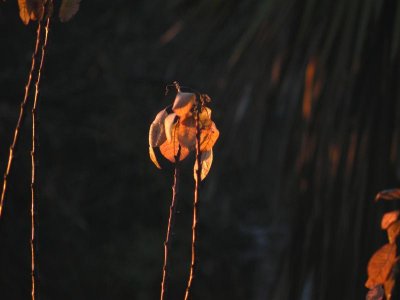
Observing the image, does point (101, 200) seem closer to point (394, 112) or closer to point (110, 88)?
point (110, 88)

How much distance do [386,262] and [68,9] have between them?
523mm

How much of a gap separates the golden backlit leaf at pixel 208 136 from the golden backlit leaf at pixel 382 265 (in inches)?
13.3

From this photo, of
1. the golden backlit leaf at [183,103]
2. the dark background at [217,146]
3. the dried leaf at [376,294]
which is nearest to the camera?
the golden backlit leaf at [183,103]

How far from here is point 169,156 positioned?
1.05m

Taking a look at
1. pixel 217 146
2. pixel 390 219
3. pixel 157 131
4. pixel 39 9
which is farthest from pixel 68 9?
pixel 217 146

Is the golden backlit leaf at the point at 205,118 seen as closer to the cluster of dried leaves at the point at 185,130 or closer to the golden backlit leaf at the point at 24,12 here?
the cluster of dried leaves at the point at 185,130

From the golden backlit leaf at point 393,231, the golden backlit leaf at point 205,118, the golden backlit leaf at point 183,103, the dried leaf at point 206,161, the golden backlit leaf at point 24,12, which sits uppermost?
the golden backlit leaf at point 24,12

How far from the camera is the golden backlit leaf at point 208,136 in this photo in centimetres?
101

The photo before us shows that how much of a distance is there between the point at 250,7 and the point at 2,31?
253 cm

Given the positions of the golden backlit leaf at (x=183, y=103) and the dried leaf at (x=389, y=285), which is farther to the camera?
the dried leaf at (x=389, y=285)

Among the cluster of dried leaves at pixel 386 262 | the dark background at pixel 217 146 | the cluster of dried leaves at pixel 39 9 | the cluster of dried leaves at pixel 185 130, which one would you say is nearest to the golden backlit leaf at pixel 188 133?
the cluster of dried leaves at pixel 185 130

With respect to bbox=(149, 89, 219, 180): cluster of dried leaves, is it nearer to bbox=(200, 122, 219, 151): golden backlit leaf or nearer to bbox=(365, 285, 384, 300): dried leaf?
bbox=(200, 122, 219, 151): golden backlit leaf

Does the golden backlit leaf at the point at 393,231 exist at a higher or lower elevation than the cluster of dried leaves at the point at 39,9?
lower

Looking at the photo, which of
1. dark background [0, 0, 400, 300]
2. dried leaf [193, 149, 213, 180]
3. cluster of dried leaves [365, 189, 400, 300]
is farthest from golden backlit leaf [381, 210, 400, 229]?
dark background [0, 0, 400, 300]
